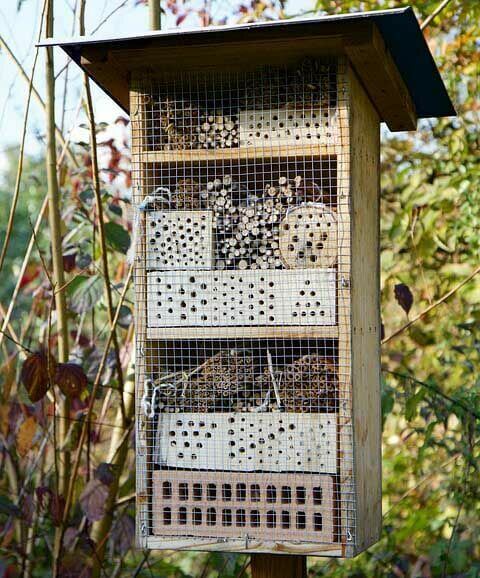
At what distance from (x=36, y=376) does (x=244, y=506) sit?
853 millimetres

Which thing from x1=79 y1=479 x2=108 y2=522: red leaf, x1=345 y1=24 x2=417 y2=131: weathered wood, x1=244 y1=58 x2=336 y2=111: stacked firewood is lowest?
x1=79 y1=479 x2=108 y2=522: red leaf

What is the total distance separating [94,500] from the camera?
2686mm

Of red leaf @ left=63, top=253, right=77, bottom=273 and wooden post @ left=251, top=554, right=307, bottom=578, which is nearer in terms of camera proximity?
wooden post @ left=251, top=554, right=307, bottom=578

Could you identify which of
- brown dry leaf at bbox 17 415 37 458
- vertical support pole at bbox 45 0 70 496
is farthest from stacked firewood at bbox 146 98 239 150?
brown dry leaf at bbox 17 415 37 458

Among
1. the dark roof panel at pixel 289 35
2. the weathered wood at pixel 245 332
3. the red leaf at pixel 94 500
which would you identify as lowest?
the red leaf at pixel 94 500

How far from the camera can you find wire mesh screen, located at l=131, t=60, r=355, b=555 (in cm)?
201

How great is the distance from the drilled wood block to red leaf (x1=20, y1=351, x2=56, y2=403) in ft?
2.20

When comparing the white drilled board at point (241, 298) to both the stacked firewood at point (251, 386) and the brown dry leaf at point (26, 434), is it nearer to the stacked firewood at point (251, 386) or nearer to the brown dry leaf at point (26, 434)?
the stacked firewood at point (251, 386)

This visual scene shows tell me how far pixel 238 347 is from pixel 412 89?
866mm

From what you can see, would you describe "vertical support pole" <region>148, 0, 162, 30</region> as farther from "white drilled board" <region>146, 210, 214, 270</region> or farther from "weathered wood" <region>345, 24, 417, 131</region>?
"white drilled board" <region>146, 210, 214, 270</region>

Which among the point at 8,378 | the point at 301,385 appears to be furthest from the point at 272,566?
the point at 8,378

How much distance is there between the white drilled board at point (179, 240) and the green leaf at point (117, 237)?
2.62ft

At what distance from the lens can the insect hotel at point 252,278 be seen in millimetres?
2000

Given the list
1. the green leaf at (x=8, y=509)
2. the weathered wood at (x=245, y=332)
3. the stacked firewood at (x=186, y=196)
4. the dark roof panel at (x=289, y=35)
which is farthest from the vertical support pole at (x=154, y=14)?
the green leaf at (x=8, y=509)
